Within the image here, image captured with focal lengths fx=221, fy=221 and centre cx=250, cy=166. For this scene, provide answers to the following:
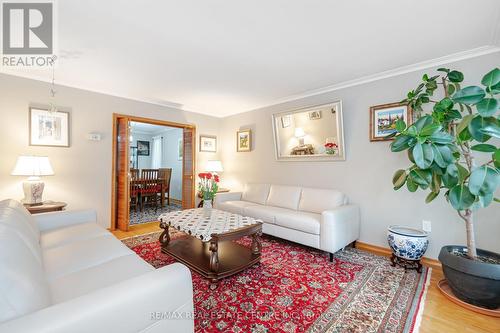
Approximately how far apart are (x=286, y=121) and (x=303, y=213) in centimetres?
163

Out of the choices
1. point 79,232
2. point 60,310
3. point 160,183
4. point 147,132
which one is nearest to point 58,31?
point 79,232

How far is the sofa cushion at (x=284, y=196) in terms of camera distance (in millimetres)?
3574

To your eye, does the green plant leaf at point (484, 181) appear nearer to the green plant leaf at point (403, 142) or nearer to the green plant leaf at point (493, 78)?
the green plant leaf at point (403, 142)

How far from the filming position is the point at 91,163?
352cm

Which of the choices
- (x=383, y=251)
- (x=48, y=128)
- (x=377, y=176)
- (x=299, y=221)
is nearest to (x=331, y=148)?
(x=377, y=176)

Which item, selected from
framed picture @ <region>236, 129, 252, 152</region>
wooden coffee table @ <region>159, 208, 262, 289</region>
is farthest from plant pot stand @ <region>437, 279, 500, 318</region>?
framed picture @ <region>236, 129, 252, 152</region>

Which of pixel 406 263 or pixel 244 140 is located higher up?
pixel 244 140

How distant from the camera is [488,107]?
154cm

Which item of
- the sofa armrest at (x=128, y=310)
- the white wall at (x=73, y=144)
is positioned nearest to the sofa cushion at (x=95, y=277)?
the sofa armrest at (x=128, y=310)

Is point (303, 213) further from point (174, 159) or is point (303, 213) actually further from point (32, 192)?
point (174, 159)

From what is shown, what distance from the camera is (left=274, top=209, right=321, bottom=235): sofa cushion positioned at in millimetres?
2738

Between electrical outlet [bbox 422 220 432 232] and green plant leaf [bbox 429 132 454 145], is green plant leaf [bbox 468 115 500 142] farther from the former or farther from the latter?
electrical outlet [bbox 422 220 432 232]

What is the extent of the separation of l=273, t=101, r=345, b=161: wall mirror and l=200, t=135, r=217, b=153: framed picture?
1.70 metres

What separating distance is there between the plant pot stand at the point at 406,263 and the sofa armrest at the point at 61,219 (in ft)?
11.3
